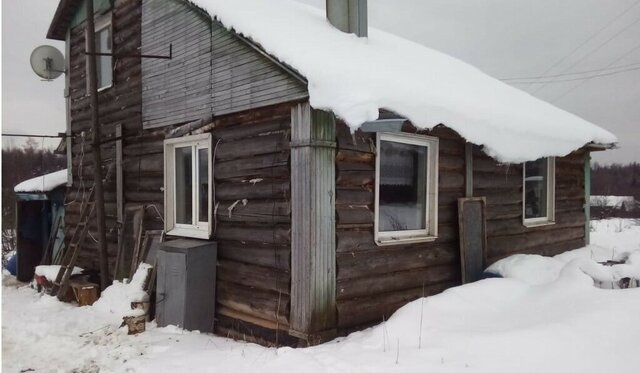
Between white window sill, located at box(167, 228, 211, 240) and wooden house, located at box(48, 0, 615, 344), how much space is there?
3cm

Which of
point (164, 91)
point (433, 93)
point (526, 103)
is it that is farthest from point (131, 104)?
point (526, 103)

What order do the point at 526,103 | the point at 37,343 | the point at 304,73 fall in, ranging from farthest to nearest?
the point at 526,103, the point at 37,343, the point at 304,73

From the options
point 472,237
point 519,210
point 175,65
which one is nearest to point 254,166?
point 175,65

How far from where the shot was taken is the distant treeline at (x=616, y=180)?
109ft

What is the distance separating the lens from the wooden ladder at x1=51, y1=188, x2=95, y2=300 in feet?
27.6

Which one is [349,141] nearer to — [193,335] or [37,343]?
[193,335]

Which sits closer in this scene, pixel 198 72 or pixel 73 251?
pixel 198 72

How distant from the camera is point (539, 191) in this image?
8.97 meters

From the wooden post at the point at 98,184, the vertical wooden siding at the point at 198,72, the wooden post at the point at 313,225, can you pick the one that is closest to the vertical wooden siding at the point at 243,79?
the vertical wooden siding at the point at 198,72

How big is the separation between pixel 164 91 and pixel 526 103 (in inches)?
273

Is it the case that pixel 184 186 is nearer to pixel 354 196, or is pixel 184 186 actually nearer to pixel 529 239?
pixel 354 196

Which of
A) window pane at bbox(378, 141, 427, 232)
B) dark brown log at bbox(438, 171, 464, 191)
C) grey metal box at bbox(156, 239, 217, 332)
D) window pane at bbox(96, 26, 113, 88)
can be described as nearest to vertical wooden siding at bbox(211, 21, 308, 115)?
window pane at bbox(378, 141, 427, 232)

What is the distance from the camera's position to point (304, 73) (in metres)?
4.75

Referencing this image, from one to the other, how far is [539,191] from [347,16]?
494cm
